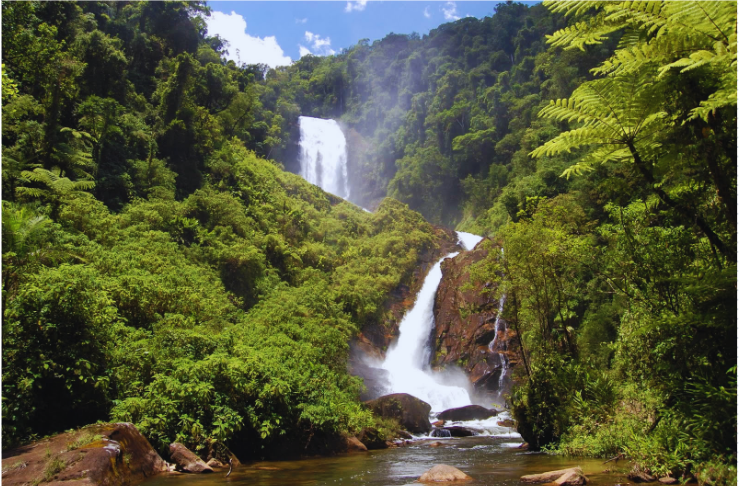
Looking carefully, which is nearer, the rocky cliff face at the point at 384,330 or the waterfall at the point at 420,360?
the rocky cliff face at the point at 384,330

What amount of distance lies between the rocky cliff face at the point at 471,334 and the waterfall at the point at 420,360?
0.64m

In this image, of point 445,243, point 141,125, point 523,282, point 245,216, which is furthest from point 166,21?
point 523,282

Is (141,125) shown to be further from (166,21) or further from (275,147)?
(275,147)

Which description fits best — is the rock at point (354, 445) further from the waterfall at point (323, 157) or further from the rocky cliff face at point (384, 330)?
the waterfall at point (323, 157)

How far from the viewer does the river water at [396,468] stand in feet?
24.7

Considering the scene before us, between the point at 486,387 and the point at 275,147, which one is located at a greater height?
the point at 275,147


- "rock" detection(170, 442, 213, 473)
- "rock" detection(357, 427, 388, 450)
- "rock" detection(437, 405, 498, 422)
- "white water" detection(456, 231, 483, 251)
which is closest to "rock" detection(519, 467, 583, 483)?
"rock" detection(170, 442, 213, 473)

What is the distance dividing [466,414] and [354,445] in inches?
295

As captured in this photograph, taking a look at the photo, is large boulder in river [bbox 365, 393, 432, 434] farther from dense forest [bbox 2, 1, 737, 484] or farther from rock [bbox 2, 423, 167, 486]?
rock [bbox 2, 423, 167, 486]

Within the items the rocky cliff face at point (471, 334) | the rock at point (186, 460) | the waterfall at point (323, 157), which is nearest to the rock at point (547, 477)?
the rock at point (186, 460)

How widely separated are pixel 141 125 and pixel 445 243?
65.5 feet

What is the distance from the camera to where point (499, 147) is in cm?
4175

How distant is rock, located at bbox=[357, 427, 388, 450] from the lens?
12914mm

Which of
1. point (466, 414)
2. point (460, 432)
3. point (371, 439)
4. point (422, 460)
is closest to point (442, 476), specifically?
point (422, 460)
